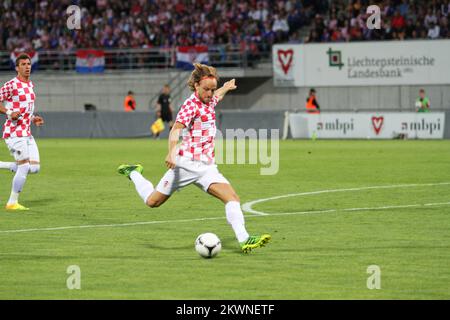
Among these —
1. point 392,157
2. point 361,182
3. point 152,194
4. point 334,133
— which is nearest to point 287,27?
point 334,133

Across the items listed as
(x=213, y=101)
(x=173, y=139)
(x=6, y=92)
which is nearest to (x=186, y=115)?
(x=173, y=139)

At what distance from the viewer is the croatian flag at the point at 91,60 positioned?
48.3 meters

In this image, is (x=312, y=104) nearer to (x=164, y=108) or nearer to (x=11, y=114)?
(x=164, y=108)

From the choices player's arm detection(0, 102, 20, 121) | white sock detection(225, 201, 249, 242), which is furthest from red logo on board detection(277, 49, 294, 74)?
white sock detection(225, 201, 249, 242)

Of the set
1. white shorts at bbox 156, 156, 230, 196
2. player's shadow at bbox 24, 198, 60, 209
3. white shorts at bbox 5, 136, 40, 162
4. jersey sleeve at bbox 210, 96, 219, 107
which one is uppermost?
jersey sleeve at bbox 210, 96, 219, 107

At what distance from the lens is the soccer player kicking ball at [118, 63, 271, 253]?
456 inches

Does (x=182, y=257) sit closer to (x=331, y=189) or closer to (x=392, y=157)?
(x=331, y=189)

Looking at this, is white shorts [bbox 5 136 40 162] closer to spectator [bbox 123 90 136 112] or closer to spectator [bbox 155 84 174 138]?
spectator [bbox 155 84 174 138]

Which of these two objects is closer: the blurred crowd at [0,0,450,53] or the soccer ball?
the soccer ball

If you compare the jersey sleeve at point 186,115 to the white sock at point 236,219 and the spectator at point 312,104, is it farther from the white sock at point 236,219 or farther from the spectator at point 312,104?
the spectator at point 312,104

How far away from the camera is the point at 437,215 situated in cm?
1531

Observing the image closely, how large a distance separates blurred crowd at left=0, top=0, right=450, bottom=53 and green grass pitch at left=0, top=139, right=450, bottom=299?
65.7 feet

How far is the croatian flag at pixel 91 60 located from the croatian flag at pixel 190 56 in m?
4.00

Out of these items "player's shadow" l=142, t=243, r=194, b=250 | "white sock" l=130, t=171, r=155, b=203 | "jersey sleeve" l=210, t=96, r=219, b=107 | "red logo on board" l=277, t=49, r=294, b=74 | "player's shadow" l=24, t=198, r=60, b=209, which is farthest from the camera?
"red logo on board" l=277, t=49, r=294, b=74
